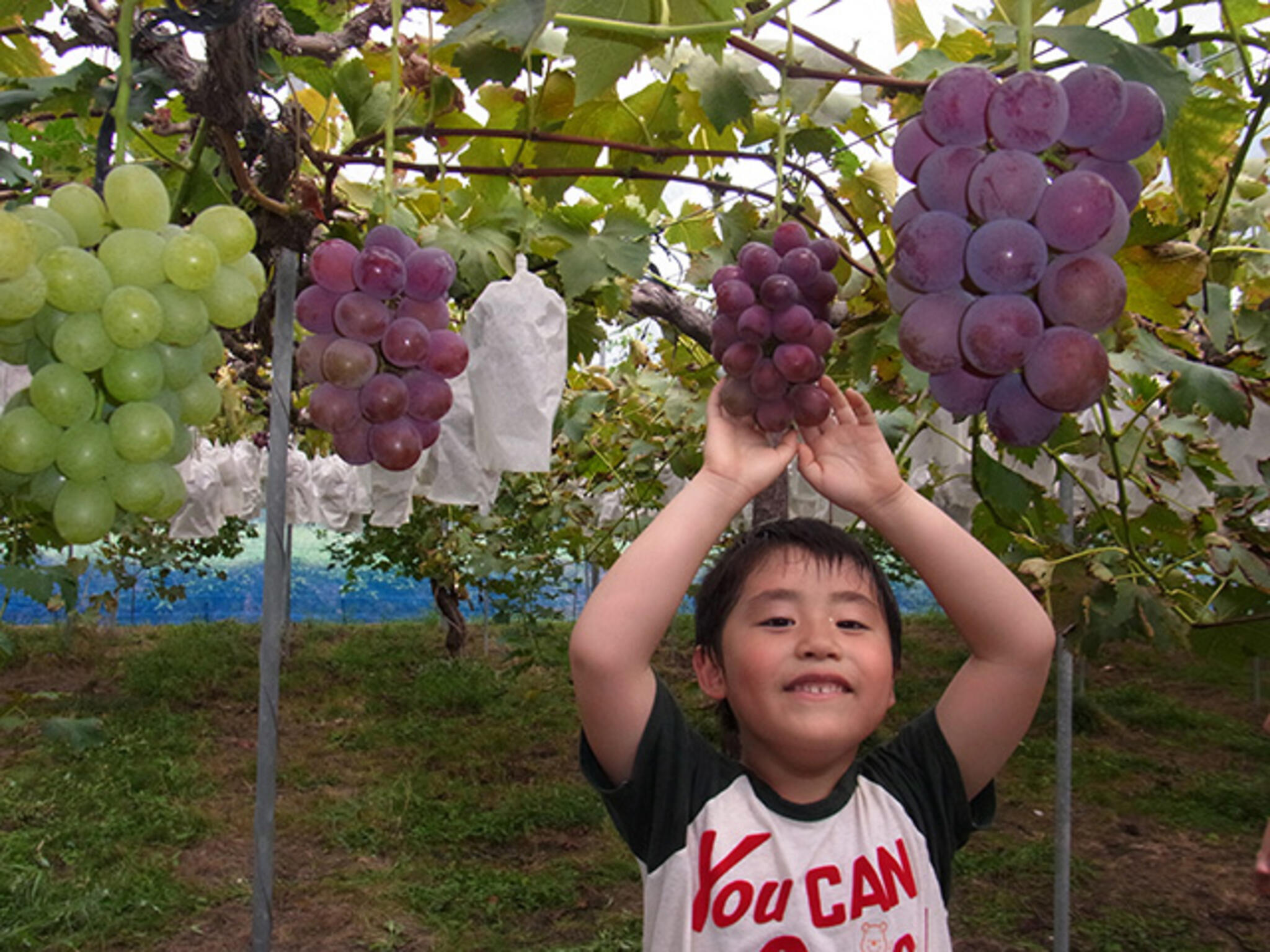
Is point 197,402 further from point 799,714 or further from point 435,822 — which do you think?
point 435,822

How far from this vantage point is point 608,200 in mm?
2080

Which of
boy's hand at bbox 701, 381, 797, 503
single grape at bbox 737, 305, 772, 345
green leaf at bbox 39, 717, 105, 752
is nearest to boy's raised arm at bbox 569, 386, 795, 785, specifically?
boy's hand at bbox 701, 381, 797, 503

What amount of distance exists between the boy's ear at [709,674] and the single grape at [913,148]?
0.67 metres

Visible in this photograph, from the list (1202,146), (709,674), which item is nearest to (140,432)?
(709,674)

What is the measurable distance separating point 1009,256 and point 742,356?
0.30 meters

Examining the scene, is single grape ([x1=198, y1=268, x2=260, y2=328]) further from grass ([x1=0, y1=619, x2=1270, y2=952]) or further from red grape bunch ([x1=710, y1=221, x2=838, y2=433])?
grass ([x1=0, y1=619, x2=1270, y2=952])

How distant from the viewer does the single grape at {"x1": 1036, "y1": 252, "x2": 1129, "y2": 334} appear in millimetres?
674

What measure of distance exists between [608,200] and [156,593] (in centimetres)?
1042

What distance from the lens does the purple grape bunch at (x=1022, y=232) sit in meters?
0.67

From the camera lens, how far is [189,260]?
2.42ft

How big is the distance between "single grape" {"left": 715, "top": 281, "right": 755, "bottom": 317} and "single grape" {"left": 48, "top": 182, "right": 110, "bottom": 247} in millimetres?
514

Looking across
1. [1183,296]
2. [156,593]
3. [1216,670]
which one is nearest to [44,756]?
[156,593]

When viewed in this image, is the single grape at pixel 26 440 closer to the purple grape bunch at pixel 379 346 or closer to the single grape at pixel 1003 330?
the purple grape bunch at pixel 379 346

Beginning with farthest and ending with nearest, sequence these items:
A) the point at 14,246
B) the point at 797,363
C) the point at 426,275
Answer: the point at 426,275, the point at 797,363, the point at 14,246
